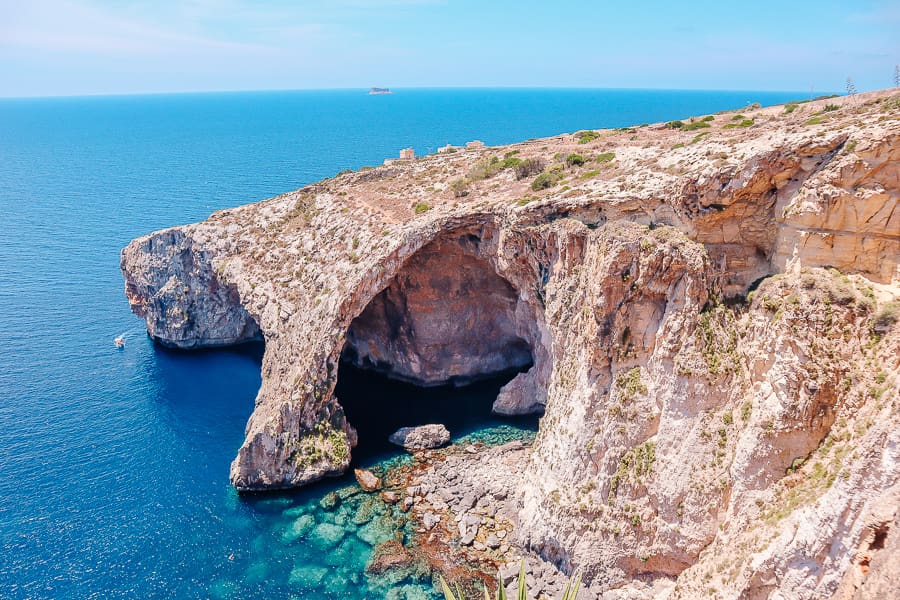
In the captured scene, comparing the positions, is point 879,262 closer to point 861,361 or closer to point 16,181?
point 861,361

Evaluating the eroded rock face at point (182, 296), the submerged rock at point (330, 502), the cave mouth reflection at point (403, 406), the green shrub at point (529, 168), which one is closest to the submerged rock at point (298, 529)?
the submerged rock at point (330, 502)

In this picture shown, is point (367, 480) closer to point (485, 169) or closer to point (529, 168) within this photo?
point (529, 168)

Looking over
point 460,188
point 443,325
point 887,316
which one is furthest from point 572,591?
point 460,188

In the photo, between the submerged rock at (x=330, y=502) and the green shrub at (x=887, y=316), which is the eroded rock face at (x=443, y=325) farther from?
the green shrub at (x=887, y=316)

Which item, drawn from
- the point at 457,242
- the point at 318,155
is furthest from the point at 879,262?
the point at 318,155

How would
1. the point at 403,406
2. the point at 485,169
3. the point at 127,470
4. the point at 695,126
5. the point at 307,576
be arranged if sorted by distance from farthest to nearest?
the point at 485,169 < the point at 403,406 < the point at 695,126 < the point at 127,470 < the point at 307,576
